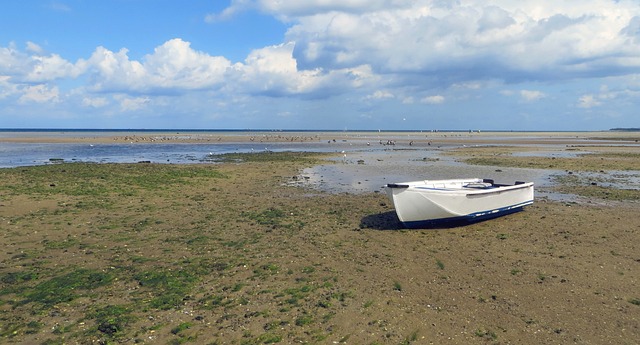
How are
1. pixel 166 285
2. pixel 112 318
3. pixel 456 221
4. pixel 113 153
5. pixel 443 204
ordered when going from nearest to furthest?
pixel 112 318
pixel 166 285
pixel 443 204
pixel 456 221
pixel 113 153

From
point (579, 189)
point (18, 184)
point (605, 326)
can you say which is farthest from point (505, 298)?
point (18, 184)

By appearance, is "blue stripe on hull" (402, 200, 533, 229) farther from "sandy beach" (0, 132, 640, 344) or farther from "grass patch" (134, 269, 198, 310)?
"grass patch" (134, 269, 198, 310)

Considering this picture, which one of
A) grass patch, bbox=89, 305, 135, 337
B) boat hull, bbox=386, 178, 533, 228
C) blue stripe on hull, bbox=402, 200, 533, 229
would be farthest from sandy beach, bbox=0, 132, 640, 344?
boat hull, bbox=386, 178, 533, 228

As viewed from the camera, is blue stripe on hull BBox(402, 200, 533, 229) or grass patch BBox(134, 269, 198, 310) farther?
blue stripe on hull BBox(402, 200, 533, 229)

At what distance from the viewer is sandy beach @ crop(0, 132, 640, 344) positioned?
27.9 ft

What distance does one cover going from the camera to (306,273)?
11578 millimetres

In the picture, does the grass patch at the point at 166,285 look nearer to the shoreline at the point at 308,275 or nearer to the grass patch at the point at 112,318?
the shoreline at the point at 308,275

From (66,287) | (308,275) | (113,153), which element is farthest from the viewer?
(113,153)

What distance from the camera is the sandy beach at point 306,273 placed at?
8.49 m

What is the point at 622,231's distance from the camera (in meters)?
15.7

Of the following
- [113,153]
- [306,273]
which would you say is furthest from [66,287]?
[113,153]

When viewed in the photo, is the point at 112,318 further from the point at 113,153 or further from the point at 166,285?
the point at 113,153

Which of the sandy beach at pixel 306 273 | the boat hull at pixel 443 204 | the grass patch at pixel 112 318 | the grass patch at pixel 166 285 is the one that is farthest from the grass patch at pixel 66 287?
the boat hull at pixel 443 204

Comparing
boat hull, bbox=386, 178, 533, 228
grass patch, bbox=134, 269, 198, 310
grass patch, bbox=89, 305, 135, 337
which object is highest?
boat hull, bbox=386, 178, 533, 228
